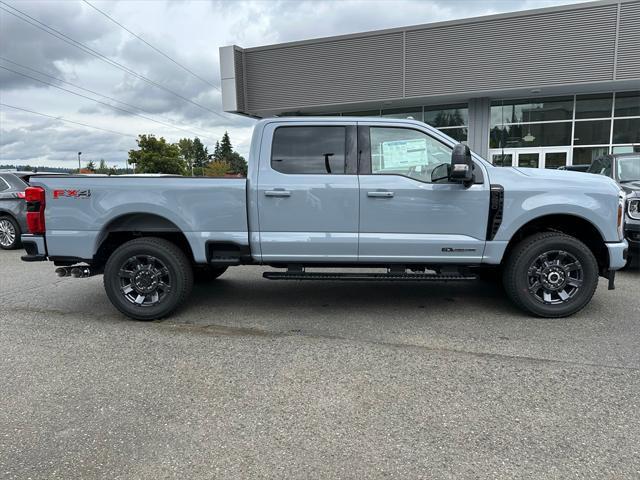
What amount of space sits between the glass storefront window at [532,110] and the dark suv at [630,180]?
1131 cm

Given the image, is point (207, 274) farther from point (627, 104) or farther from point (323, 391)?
point (627, 104)

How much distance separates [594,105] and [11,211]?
20321mm

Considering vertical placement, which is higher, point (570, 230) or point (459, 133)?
point (459, 133)

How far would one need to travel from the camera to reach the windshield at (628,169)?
812 cm

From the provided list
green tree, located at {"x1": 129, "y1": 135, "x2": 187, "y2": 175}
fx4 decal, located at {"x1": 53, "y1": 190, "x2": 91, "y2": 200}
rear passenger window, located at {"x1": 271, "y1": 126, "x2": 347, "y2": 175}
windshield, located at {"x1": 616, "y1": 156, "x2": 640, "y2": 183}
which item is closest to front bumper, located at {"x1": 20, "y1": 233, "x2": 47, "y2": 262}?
fx4 decal, located at {"x1": 53, "y1": 190, "x2": 91, "y2": 200}

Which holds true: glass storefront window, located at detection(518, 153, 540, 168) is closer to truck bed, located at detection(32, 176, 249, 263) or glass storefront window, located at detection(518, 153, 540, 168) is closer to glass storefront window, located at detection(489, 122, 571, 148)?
glass storefront window, located at detection(489, 122, 571, 148)

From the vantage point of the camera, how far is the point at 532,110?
19859mm

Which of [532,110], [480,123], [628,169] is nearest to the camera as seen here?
[628,169]

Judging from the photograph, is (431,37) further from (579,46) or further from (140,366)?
(140,366)

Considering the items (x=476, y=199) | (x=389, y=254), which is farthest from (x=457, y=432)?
(x=476, y=199)

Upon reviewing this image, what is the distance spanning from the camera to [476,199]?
4871mm

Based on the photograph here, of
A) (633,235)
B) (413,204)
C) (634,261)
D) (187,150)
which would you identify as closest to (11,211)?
(413,204)

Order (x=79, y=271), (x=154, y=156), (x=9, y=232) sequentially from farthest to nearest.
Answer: (x=154, y=156), (x=9, y=232), (x=79, y=271)

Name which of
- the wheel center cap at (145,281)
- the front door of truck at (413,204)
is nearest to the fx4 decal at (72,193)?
the wheel center cap at (145,281)
